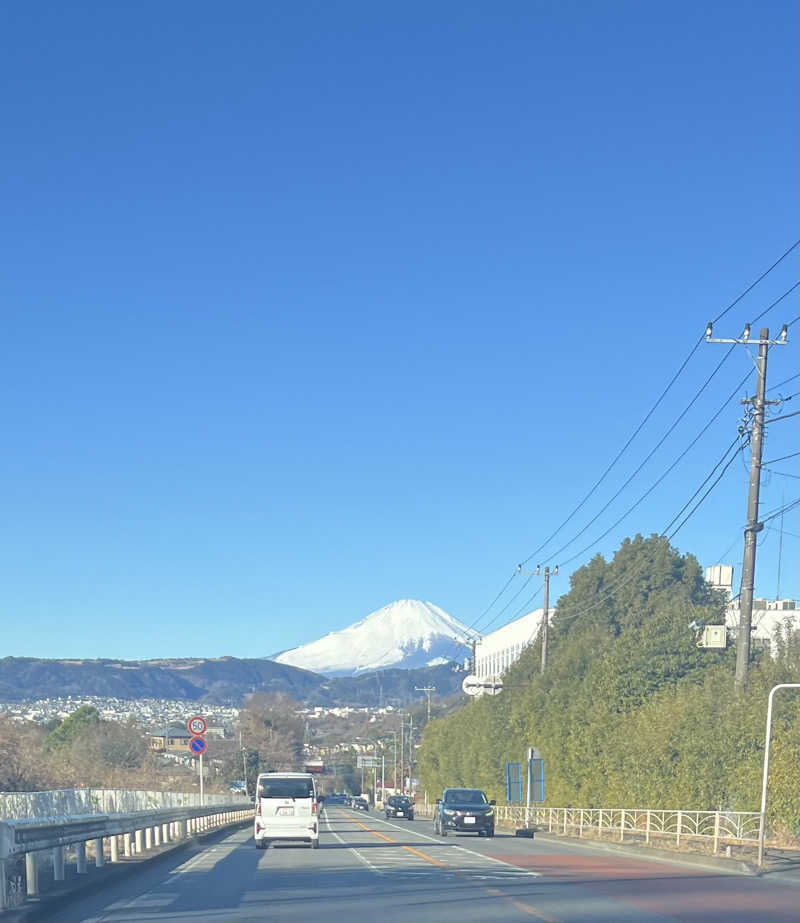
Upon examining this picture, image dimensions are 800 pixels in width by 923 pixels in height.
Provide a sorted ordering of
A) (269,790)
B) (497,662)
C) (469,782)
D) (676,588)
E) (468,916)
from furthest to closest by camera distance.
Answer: (497,662), (676,588), (469,782), (269,790), (468,916)

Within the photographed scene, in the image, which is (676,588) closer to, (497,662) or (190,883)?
(497,662)

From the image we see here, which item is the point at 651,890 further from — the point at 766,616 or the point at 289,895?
the point at 766,616

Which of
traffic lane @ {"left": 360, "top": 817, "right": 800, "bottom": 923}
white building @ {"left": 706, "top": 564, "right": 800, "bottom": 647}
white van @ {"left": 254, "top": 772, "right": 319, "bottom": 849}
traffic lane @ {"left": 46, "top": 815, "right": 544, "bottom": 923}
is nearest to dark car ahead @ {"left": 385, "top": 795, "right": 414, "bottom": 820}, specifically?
Result: white building @ {"left": 706, "top": 564, "right": 800, "bottom": 647}

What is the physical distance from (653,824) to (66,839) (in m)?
26.1

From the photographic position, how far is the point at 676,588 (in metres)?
97.6

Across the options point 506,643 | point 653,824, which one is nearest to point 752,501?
point 653,824

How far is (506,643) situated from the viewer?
448 ft

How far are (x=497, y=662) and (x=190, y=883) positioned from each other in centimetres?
12186

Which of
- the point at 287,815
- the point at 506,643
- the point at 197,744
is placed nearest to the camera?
the point at 287,815

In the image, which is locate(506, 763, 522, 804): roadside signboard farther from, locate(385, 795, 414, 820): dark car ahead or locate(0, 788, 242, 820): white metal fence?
locate(0, 788, 242, 820): white metal fence

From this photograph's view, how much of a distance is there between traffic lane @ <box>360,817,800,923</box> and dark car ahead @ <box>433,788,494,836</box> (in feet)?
41.1

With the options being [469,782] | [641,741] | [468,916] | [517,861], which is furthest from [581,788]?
[468,916]

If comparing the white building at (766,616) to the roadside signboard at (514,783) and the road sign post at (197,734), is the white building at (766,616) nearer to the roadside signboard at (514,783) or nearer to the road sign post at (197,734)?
the roadside signboard at (514,783)

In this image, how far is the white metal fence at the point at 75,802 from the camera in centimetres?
1703
